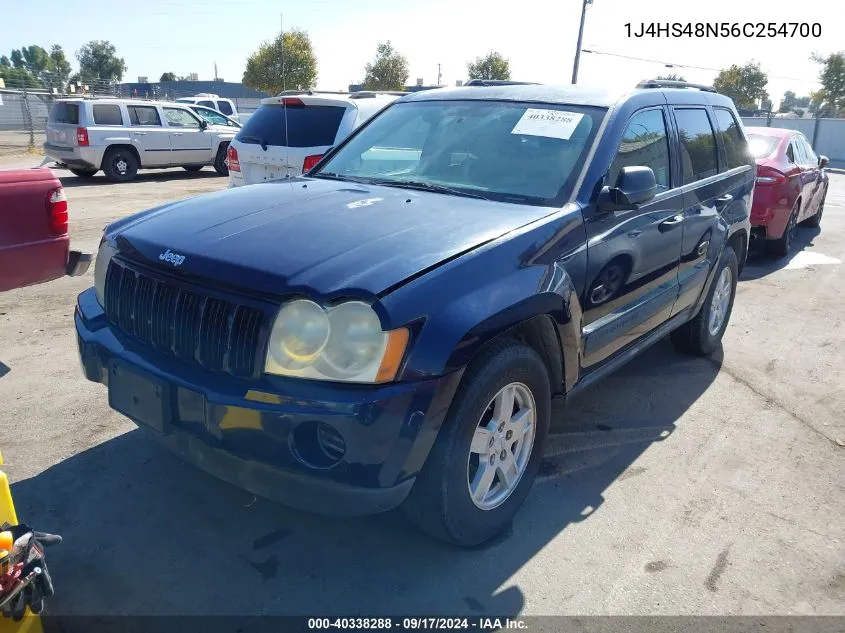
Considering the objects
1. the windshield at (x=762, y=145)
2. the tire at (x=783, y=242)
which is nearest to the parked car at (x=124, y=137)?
the windshield at (x=762, y=145)

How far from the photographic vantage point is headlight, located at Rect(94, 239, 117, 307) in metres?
2.97

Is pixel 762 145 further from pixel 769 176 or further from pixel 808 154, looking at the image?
pixel 808 154

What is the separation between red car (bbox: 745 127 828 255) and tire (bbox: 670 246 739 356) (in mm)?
3602

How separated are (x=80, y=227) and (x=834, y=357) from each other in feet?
29.3

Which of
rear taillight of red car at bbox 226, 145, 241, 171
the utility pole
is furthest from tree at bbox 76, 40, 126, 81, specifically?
rear taillight of red car at bbox 226, 145, 241, 171

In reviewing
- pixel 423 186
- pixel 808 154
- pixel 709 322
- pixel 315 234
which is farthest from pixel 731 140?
pixel 808 154

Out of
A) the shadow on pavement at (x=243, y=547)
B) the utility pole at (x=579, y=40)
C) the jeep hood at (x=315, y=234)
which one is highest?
the utility pole at (x=579, y=40)

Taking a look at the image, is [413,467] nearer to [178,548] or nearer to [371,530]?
[371,530]

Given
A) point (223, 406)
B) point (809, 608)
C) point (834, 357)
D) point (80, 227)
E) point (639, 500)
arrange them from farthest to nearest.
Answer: point (80, 227) < point (834, 357) < point (639, 500) < point (809, 608) < point (223, 406)

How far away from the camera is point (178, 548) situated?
278cm

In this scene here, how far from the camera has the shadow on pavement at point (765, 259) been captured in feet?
27.1

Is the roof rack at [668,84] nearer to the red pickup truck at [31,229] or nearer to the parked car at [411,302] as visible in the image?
the parked car at [411,302]

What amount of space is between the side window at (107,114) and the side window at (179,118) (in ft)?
3.71

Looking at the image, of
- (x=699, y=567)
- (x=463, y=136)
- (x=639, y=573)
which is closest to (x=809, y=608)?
(x=699, y=567)
